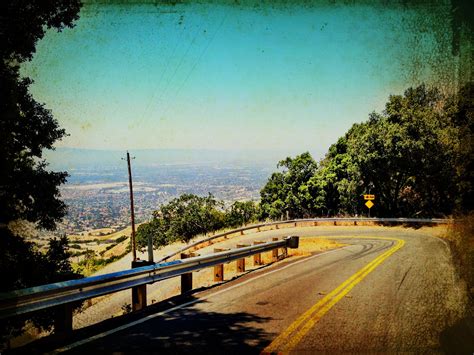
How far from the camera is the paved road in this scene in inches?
174

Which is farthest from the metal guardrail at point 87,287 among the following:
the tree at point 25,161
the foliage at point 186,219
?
the foliage at point 186,219

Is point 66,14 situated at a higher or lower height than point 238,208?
higher

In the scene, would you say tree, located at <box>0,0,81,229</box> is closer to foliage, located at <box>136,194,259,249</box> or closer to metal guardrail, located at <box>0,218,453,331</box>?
metal guardrail, located at <box>0,218,453,331</box>

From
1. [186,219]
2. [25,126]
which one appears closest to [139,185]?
[186,219]

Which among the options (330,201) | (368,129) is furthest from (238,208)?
(368,129)

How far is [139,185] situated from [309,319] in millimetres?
26734

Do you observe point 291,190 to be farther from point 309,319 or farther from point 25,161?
point 309,319

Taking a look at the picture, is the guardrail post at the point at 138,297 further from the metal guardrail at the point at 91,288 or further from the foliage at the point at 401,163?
the foliage at the point at 401,163

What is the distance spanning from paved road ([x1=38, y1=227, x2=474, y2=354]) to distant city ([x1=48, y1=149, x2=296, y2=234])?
19.2 feet

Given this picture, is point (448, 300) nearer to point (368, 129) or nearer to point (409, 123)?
point (409, 123)

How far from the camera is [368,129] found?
31266 millimetres

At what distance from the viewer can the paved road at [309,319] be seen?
443 centimetres

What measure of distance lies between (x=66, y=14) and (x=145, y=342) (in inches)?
276

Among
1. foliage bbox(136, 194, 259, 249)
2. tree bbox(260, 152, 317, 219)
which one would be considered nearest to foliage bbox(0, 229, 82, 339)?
foliage bbox(136, 194, 259, 249)
